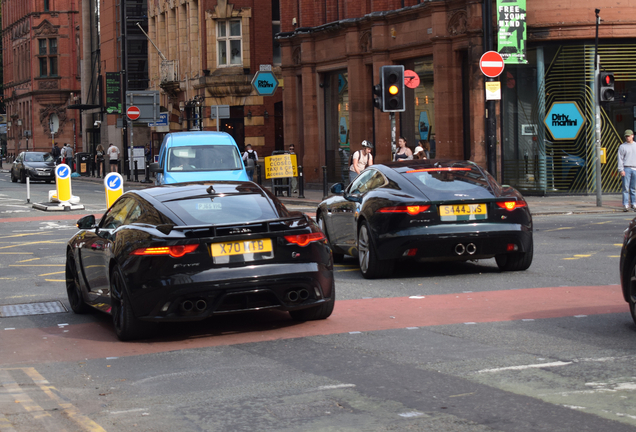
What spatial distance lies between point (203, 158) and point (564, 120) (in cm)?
1116

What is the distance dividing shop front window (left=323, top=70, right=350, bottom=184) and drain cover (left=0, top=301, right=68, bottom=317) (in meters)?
26.0

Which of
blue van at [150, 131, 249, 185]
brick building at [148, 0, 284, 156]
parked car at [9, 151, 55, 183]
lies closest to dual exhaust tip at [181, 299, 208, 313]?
blue van at [150, 131, 249, 185]

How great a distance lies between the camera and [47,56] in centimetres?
9619

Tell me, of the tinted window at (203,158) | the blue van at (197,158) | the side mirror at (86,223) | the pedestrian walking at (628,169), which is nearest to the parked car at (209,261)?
the side mirror at (86,223)

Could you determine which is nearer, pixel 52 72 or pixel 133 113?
pixel 133 113

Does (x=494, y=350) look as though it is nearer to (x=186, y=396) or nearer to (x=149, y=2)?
(x=186, y=396)

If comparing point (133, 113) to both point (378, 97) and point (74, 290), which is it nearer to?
point (378, 97)

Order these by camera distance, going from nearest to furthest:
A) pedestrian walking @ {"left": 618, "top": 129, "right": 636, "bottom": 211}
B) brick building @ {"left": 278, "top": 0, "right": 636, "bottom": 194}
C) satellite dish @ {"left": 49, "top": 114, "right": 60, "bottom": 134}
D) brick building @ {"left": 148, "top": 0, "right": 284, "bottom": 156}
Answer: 1. pedestrian walking @ {"left": 618, "top": 129, "right": 636, "bottom": 211}
2. brick building @ {"left": 278, "top": 0, "right": 636, "bottom": 194}
3. brick building @ {"left": 148, "top": 0, "right": 284, "bottom": 156}
4. satellite dish @ {"left": 49, "top": 114, "right": 60, "bottom": 134}

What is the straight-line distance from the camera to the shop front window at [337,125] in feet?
121

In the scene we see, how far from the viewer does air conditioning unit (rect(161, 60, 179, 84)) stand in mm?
54719

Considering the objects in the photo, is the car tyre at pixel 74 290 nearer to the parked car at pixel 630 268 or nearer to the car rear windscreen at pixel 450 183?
the car rear windscreen at pixel 450 183

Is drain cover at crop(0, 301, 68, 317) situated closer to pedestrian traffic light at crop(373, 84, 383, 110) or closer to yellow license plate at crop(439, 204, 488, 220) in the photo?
yellow license plate at crop(439, 204, 488, 220)

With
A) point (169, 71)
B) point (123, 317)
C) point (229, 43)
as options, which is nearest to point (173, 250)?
point (123, 317)

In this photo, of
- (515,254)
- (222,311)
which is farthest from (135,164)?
(222,311)
